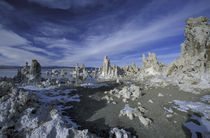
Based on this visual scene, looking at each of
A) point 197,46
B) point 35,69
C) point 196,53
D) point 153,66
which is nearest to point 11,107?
point 35,69

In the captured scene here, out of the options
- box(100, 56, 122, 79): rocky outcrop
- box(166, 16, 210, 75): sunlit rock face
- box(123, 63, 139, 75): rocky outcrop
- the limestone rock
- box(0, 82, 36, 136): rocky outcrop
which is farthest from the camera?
box(123, 63, 139, 75): rocky outcrop

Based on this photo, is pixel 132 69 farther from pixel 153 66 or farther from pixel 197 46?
pixel 197 46

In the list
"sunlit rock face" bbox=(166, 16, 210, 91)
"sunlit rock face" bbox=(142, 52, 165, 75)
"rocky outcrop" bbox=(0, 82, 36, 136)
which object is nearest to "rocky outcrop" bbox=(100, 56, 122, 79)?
"sunlit rock face" bbox=(142, 52, 165, 75)

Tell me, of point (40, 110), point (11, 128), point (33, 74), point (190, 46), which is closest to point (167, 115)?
point (40, 110)

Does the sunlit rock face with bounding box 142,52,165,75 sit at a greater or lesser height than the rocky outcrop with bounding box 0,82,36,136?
greater

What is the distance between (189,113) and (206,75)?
21.3m

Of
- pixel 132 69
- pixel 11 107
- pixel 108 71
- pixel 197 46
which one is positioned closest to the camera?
pixel 11 107

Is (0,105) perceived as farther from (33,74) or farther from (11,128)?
(33,74)

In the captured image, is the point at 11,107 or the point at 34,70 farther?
the point at 34,70

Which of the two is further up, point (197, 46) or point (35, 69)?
point (197, 46)

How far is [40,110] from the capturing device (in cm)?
615

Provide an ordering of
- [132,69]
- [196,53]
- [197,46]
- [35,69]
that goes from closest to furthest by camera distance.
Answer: [197,46] → [196,53] → [35,69] → [132,69]

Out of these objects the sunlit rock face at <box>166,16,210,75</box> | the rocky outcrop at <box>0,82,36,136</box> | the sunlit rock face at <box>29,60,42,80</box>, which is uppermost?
the sunlit rock face at <box>166,16,210,75</box>

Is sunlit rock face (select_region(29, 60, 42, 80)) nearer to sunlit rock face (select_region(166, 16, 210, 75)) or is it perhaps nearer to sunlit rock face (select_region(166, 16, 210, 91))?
sunlit rock face (select_region(166, 16, 210, 91))
